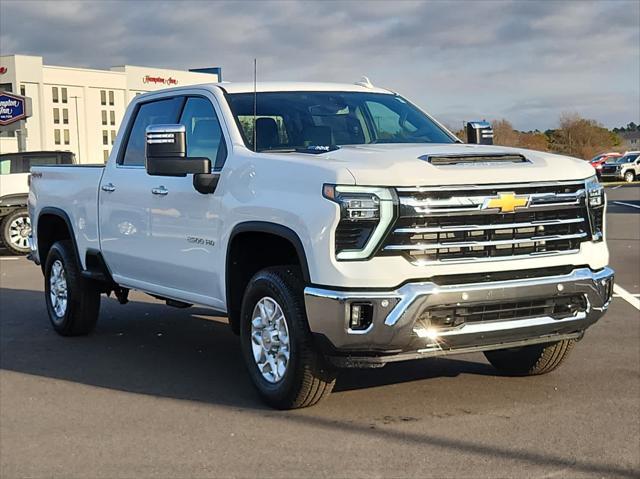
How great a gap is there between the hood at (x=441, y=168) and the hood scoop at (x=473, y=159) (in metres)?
0.03

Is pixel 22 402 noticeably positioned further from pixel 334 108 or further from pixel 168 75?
pixel 168 75

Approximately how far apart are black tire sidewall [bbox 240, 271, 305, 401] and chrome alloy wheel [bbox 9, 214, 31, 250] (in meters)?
10.4

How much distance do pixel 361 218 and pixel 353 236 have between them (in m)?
A: 0.11

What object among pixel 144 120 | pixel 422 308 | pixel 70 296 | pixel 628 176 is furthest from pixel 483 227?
pixel 628 176

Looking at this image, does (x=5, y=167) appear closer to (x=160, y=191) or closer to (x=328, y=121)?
(x=160, y=191)

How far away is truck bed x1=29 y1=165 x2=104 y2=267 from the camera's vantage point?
7.19 meters

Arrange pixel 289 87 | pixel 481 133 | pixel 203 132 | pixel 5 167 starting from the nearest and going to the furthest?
pixel 203 132
pixel 289 87
pixel 481 133
pixel 5 167

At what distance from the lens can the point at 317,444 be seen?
462cm

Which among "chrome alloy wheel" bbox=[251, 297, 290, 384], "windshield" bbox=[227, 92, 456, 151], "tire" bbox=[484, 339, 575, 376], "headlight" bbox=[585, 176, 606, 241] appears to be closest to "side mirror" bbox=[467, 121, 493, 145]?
"windshield" bbox=[227, 92, 456, 151]

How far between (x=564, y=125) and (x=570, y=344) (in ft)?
290

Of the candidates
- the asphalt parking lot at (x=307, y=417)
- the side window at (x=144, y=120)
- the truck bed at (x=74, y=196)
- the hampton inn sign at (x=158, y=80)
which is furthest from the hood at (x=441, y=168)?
the hampton inn sign at (x=158, y=80)

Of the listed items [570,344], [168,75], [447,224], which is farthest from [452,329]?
[168,75]

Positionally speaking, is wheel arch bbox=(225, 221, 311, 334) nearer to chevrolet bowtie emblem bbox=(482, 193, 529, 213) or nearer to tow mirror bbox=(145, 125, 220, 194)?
tow mirror bbox=(145, 125, 220, 194)

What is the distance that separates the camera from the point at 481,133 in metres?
6.62
